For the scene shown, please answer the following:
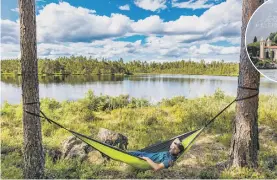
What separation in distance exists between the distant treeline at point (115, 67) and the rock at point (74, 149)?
61.6 ft

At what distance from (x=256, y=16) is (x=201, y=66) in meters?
25.9

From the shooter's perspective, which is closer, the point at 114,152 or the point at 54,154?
the point at 114,152

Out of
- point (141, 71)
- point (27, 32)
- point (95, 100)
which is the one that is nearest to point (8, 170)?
point (27, 32)

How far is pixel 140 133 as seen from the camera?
4.42m

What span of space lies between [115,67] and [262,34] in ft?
72.0

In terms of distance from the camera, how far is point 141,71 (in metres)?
26.8

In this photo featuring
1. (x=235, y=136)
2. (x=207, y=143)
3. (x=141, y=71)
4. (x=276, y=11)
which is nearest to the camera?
(x=276, y=11)

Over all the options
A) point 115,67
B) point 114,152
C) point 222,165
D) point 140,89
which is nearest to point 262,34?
point 222,165

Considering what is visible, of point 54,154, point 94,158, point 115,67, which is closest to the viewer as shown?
point 94,158

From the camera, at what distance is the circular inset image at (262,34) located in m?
2.63

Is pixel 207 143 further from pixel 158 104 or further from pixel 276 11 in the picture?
pixel 158 104

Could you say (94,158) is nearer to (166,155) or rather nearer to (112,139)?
(112,139)

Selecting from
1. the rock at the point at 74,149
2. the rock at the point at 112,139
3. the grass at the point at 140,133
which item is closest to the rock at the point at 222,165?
the grass at the point at 140,133

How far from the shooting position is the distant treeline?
74.9ft
